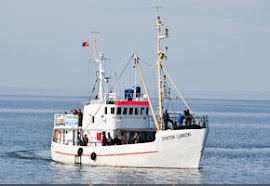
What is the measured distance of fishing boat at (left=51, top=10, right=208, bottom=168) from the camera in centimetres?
4944

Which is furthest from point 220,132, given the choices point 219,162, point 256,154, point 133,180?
point 133,180

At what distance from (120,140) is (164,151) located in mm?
4302

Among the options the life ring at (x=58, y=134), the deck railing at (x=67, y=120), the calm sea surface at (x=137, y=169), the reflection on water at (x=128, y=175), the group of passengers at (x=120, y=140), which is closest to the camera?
the reflection on water at (x=128, y=175)

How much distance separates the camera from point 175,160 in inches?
1961

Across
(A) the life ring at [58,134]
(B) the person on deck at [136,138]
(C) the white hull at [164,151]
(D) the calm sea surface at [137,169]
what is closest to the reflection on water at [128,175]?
(D) the calm sea surface at [137,169]

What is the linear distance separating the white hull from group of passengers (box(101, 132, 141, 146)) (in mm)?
596

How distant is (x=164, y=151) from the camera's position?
49531 millimetres

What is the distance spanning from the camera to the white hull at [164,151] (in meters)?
49.1

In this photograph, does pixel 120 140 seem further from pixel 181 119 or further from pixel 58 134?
pixel 58 134

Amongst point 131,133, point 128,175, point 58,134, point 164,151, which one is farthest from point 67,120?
point 128,175

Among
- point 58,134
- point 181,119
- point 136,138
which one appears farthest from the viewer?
point 58,134

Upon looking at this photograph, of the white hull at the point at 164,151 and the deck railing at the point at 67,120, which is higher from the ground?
the deck railing at the point at 67,120

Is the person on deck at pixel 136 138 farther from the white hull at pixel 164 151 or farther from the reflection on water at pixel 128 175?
the reflection on water at pixel 128 175

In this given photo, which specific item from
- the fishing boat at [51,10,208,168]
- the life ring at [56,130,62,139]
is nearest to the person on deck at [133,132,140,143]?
the fishing boat at [51,10,208,168]
